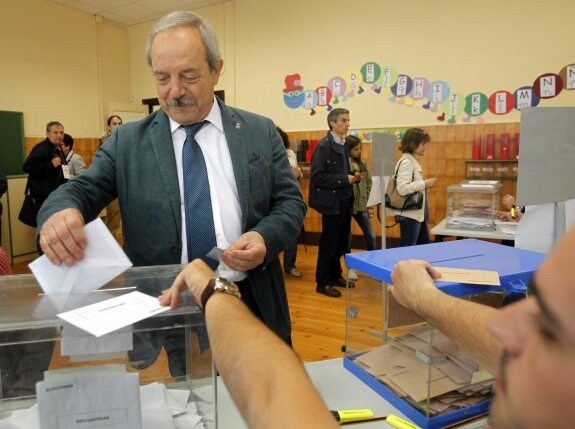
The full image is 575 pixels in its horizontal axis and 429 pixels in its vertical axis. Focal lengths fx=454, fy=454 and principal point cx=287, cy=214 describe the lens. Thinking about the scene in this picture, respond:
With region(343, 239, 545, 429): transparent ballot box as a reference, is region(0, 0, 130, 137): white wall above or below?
above

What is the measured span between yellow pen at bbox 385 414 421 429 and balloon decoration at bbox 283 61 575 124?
5067mm

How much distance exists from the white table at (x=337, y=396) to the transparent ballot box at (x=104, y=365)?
6.0 inches

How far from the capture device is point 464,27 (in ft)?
17.8

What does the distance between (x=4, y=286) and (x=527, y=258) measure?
4.20ft

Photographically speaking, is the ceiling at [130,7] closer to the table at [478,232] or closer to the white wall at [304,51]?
the white wall at [304,51]

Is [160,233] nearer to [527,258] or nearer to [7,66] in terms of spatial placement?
[527,258]

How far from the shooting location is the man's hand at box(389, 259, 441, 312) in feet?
3.33

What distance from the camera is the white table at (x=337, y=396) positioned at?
105 centimetres

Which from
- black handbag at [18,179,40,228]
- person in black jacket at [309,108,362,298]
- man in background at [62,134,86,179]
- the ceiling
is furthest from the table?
the ceiling

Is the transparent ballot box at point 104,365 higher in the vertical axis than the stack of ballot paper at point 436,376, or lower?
higher

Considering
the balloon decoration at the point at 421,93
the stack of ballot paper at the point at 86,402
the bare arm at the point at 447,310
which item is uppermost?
the balloon decoration at the point at 421,93

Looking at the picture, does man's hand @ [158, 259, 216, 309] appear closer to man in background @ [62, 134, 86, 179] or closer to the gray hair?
the gray hair

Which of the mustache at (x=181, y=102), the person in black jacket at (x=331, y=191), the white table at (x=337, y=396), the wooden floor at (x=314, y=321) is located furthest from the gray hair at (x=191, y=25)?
the person in black jacket at (x=331, y=191)

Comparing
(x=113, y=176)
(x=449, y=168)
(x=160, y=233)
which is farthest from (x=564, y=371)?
(x=449, y=168)
